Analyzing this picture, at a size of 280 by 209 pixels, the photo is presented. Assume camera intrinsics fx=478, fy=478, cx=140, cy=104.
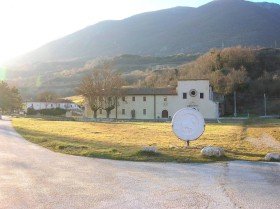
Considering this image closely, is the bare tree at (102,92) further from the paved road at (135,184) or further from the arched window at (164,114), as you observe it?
the paved road at (135,184)

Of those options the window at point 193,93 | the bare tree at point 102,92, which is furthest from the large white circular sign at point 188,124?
the window at point 193,93

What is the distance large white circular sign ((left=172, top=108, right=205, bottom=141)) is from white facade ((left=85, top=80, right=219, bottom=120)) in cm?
7319

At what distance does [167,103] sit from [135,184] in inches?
3455

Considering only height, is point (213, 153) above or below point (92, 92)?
below

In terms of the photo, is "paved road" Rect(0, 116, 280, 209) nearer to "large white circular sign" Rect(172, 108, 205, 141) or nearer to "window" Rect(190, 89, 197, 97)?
"large white circular sign" Rect(172, 108, 205, 141)

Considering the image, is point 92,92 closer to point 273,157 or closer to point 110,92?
point 110,92

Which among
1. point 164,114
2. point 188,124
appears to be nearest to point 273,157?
point 188,124

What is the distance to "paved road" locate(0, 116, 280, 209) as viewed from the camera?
9742mm

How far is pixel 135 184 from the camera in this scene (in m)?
11.8

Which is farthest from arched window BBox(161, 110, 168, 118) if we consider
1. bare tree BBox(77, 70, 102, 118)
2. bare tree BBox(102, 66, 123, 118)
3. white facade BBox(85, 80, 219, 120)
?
bare tree BBox(77, 70, 102, 118)

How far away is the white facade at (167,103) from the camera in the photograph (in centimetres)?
9650

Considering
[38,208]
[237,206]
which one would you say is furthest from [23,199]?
[237,206]

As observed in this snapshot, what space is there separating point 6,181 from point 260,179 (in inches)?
260

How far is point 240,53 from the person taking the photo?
139625 millimetres
